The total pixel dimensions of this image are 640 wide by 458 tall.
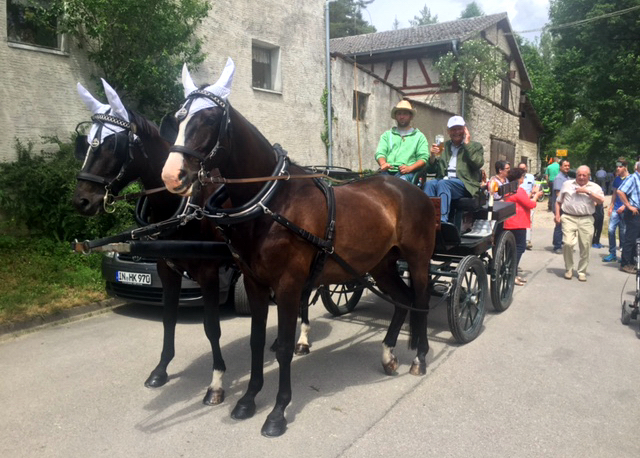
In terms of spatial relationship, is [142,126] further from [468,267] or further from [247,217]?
[468,267]

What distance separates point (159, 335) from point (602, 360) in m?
4.49

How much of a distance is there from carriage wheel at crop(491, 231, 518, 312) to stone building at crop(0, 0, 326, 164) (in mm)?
7102

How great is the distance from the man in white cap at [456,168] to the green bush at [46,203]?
4.44 meters

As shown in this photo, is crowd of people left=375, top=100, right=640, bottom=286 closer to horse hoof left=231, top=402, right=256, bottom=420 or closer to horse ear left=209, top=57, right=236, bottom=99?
horse ear left=209, top=57, right=236, bottom=99

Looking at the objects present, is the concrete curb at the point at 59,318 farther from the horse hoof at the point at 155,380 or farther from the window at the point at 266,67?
the window at the point at 266,67

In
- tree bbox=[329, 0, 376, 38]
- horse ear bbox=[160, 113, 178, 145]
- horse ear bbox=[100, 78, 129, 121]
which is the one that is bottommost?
horse ear bbox=[160, 113, 178, 145]

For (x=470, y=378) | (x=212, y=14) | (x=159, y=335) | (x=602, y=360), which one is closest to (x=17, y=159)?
(x=159, y=335)

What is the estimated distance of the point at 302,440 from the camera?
3350 mm

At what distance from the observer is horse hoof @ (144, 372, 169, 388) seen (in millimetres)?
4188

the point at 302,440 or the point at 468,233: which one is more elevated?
the point at 468,233

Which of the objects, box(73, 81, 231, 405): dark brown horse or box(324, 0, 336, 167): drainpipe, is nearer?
box(73, 81, 231, 405): dark brown horse

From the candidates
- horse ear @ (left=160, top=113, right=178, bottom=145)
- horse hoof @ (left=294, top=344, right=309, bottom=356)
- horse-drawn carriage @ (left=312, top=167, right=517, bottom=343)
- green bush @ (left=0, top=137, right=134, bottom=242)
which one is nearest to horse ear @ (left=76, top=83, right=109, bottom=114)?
horse ear @ (left=160, top=113, right=178, bottom=145)

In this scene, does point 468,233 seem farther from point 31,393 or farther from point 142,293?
point 31,393

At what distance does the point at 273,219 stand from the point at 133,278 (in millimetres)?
3204
